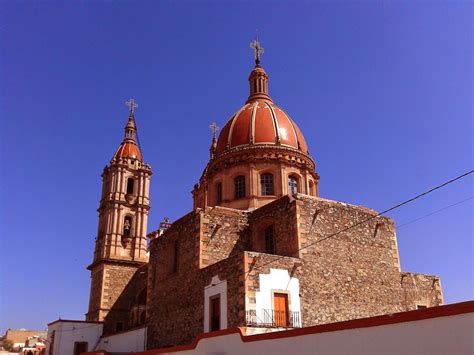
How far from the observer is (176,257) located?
895 inches

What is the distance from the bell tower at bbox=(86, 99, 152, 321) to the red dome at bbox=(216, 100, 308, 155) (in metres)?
11.4

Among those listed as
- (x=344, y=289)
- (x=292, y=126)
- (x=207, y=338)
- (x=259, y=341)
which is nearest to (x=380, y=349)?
(x=259, y=341)

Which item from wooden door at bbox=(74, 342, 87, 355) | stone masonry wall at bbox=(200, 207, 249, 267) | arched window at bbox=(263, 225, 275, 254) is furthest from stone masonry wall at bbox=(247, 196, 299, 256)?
wooden door at bbox=(74, 342, 87, 355)

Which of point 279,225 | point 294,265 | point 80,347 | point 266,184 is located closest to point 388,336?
point 294,265

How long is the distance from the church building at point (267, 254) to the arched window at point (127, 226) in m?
6.78

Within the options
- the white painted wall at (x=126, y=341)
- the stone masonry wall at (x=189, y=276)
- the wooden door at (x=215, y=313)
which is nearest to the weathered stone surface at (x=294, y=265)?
the stone masonry wall at (x=189, y=276)

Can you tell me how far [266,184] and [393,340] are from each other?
1769 centimetres

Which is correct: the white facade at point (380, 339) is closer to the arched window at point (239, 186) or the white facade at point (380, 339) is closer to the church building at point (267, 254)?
the church building at point (267, 254)

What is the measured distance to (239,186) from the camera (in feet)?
89.2

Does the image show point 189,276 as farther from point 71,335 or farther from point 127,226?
point 127,226

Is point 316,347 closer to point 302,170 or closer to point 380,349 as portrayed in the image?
point 380,349

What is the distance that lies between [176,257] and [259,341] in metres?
9.99

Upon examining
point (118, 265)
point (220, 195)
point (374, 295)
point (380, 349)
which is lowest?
point (380, 349)

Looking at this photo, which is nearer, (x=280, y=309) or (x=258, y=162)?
(x=280, y=309)
